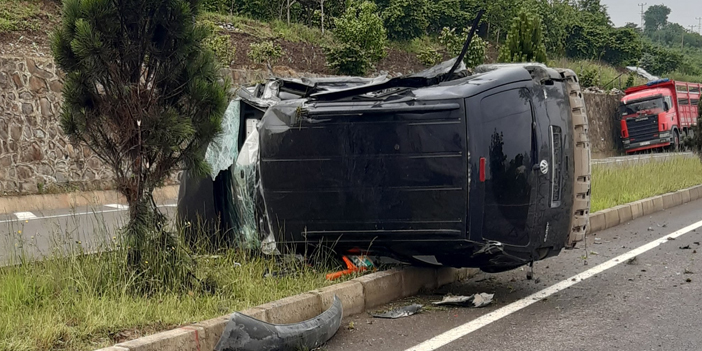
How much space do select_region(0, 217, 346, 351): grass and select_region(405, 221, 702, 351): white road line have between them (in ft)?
3.92

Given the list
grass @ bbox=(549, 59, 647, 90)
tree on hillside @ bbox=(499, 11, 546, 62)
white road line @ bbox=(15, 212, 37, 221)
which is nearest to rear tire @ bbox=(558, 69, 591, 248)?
white road line @ bbox=(15, 212, 37, 221)

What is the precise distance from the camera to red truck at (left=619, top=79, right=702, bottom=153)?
1437 inches

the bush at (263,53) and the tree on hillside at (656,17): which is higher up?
the tree on hillside at (656,17)

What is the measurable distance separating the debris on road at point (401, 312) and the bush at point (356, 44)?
21951mm

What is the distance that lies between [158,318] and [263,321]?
0.67 meters

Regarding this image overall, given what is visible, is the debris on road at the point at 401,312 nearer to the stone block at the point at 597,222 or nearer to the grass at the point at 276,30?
the stone block at the point at 597,222

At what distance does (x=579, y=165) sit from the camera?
274 inches

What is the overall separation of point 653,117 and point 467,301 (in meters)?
32.8

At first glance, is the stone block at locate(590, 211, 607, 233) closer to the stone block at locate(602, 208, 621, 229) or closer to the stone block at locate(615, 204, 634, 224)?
A: the stone block at locate(602, 208, 621, 229)

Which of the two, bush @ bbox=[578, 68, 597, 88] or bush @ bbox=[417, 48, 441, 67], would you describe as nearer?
bush @ bbox=[417, 48, 441, 67]

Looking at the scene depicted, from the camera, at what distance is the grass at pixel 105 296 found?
472cm

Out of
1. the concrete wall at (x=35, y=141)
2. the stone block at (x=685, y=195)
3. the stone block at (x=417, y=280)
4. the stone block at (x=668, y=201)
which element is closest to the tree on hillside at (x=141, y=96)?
the stone block at (x=417, y=280)

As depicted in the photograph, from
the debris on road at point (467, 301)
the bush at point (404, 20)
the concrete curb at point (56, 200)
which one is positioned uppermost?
the bush at point (404, 20)

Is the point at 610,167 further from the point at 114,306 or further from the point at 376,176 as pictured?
the point at 114,306
